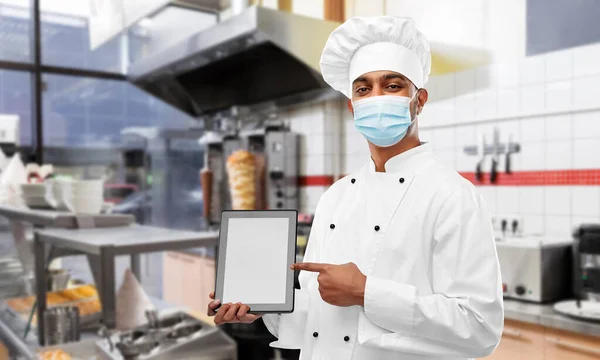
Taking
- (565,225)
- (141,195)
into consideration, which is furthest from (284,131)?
(565,225)

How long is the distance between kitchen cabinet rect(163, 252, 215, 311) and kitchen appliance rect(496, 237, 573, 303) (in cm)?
263

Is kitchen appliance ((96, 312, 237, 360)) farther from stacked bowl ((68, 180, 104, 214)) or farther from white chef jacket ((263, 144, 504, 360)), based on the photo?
white chef jacket ((263, 144, 504, 360))

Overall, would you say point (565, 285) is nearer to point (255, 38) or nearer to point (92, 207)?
point (92, 207)

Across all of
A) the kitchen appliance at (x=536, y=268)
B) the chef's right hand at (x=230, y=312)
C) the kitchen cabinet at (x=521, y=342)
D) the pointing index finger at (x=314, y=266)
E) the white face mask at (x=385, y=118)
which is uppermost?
the white face mask at (x=385, y=118)

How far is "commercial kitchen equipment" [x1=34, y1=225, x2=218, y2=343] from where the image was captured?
1.68 meters

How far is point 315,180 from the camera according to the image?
436 cm

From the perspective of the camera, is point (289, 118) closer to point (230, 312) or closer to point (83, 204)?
point (83, 204)

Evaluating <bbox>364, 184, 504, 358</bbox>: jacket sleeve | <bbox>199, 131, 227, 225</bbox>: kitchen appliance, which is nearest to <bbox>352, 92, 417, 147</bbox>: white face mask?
<bbox>364, 184, 504, 358</bbox>: jacket sleeve

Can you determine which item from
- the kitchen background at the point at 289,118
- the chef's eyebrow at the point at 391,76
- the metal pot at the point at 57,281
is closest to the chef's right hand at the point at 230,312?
the chef's eyebrow at the point at 391,76

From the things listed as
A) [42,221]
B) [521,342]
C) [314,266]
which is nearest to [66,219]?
[42,221]

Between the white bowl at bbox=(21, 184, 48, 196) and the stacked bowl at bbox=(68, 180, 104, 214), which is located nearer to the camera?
the stacked bowl at bbox=(68, 180, 104, 214)

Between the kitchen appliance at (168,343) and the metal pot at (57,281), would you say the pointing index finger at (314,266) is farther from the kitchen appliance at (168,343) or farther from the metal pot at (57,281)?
the metal pot at (57,281)

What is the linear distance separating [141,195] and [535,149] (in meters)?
3.98

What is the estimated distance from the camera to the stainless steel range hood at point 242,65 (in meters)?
3.57
